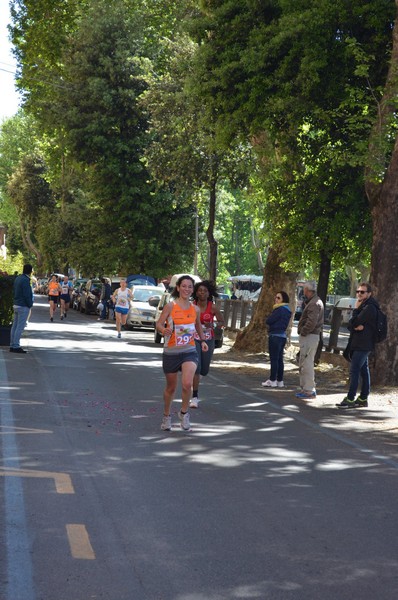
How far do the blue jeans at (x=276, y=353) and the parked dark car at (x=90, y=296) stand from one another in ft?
97.3

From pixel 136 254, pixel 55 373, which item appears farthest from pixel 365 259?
pixel 136 254

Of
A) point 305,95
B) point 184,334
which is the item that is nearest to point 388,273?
point 305,95

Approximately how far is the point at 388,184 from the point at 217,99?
14.7 feet

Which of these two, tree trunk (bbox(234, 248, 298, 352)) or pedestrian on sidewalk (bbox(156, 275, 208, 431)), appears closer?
pedestrian on sidewalk (bbox(156, 275, 208, 431))

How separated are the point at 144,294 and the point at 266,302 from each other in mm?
11099

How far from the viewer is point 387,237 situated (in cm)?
1855

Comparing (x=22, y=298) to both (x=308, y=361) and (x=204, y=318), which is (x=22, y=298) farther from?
(x=204, y=318)

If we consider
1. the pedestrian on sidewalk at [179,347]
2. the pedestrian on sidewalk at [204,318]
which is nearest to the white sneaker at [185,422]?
the pedestrian on sidewalk at [179,347]

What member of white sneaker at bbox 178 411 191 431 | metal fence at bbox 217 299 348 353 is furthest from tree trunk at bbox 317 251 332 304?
white sneaker at bbox 178 411 191 431

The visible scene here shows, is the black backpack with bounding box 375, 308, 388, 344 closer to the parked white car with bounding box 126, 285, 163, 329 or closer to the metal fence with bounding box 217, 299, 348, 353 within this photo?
the metal fence with bounding box 217, 299, 348, 353

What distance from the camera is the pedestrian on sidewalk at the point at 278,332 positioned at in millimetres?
18156

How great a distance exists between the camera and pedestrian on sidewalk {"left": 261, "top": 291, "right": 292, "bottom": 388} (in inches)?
715

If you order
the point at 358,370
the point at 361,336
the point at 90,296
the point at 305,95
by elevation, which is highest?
the point at 305,95

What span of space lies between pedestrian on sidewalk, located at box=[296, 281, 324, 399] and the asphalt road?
2.13 m
